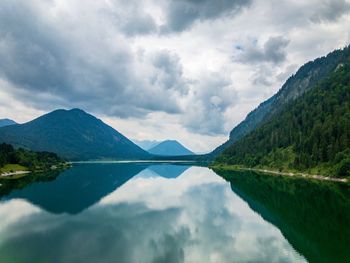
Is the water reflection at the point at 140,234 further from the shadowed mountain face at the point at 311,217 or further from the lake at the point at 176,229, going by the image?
the shadowed mountain face at the point at 311,217

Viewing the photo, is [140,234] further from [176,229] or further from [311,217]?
[311,217]

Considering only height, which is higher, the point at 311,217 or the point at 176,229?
the point at 311,217

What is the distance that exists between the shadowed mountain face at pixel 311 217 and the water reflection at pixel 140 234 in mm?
2178

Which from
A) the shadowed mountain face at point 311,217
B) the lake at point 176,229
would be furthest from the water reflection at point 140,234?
the shadowed mountain face at point 311,217

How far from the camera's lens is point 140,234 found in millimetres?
48031

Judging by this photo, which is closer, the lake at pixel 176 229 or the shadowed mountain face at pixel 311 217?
the lake at pixel 176 229

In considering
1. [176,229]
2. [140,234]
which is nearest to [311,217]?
[176,229]

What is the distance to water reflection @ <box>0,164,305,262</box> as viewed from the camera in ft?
120

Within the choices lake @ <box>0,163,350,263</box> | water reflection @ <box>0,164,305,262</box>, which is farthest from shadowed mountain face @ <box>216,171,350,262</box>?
water reflection @ <box>0,164,305,262</box>

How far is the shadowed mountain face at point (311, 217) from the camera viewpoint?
39.0m

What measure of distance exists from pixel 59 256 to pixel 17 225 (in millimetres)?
21545

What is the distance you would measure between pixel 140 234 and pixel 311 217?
31.6 meters

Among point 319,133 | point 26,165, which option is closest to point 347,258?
point 319,133

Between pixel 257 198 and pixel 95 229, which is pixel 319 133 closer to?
pixel 257 198
